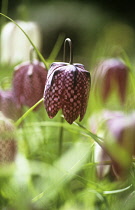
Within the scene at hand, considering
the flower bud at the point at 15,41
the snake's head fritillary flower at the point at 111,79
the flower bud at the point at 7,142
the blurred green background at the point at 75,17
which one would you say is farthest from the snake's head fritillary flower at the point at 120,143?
the blurred green background at the point at 75,17

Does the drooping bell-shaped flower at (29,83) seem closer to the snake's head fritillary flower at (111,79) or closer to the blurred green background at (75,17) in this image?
the snake's head fritillary flower at (111,79)

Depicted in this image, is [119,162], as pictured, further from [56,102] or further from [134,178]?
[56,102]

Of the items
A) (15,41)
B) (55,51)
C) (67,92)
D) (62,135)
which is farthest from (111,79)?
(55,51)

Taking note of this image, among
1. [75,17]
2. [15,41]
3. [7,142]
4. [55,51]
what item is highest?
[15,41]

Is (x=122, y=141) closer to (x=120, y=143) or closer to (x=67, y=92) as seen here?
(x=120, y=143)

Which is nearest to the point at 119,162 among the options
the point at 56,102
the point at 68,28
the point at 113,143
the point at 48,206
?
the point at 113,143

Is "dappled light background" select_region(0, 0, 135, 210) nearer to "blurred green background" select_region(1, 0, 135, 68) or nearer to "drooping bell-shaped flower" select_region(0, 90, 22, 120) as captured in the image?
"drooping bell-shaped flower" select_region(0, 90, 22, 120)
